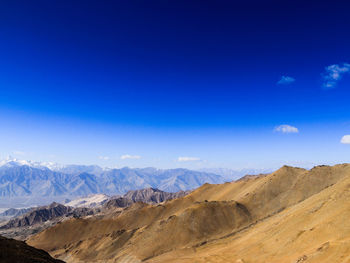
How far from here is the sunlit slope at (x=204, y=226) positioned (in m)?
67.5

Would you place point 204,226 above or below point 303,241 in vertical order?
below

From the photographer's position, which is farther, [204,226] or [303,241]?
[204,226]

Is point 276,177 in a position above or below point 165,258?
above

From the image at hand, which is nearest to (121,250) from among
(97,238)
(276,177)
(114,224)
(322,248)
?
(97,238)

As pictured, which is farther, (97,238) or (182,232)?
(97,238)

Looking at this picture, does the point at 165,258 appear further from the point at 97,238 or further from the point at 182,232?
the point at 97,238

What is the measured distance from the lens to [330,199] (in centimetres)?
5934

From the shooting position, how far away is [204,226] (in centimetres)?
8394

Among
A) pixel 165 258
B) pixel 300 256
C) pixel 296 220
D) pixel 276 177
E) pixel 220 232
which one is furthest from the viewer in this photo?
pixel 276 177

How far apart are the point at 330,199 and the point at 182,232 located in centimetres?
4722

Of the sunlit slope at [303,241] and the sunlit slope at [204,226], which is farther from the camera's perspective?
the sunlit slope at [204,226]

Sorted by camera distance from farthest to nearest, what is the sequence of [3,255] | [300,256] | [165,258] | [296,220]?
[165,258], [296,220], [300,256], [3,255]

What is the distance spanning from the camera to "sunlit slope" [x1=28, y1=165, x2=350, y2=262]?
67500 millimetres

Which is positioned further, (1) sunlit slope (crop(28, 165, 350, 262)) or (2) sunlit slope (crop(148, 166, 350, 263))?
(1) sunlit slope (crop(28, 165, 350, 262))
